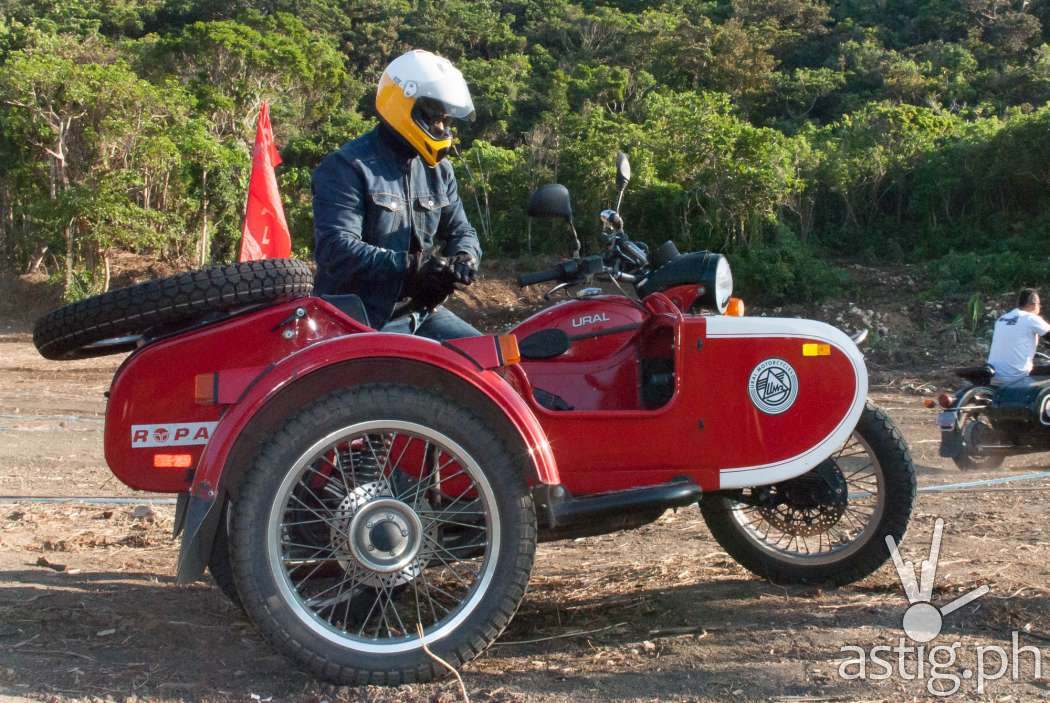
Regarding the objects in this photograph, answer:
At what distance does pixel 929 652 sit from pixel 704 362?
1.28m

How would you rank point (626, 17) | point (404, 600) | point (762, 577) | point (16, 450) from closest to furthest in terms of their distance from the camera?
point (404, 600) → point (762, 577) → point (16, 450) → point (626, 17)

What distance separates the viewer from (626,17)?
207 feet

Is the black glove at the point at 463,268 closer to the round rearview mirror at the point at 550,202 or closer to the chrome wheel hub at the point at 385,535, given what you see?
the round rearview mirror at the point at 550,202

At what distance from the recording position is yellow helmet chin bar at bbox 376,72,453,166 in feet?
14.1

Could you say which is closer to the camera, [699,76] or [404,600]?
[404,600]

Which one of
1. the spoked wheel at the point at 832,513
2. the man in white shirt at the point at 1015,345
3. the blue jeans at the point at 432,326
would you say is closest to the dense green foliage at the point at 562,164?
the man in white shirt at the point at 1015,345

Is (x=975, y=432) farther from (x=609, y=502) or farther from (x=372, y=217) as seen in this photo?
(x=372, y=217)

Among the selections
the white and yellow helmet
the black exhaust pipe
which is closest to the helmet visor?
the white and yellow helmet

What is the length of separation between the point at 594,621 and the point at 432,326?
1.38 meters

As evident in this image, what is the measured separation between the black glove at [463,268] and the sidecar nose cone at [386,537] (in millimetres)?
1062

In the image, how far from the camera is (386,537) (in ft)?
11.4

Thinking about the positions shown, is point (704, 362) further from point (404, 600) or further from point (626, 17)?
point (626, 17)

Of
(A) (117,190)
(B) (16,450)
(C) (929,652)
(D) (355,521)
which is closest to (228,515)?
(D) (355,521)

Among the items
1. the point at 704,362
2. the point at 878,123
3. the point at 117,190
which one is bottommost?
the point at 704,362
